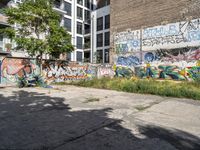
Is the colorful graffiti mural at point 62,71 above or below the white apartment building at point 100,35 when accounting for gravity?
below

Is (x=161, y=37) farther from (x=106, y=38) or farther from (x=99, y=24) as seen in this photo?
(x=99, y=24)

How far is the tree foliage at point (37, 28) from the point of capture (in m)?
14.4

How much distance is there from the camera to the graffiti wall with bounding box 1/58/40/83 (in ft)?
47.9

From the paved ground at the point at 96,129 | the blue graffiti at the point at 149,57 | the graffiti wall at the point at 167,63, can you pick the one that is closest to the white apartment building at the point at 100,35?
the graffiti wall at the point at 167,63

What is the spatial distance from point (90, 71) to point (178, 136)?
1757 cm

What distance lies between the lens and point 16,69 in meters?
15.3

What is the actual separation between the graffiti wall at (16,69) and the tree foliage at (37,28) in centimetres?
131

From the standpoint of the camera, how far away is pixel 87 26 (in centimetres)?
3925

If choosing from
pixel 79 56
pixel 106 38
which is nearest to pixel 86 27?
pixel 79 56

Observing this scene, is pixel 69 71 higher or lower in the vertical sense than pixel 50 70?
lower

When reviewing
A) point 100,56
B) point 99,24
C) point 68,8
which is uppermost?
point 68,8

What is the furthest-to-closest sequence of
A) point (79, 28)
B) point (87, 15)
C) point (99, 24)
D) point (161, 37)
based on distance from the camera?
point (87, 15), point (79, 28), point (99, 24), point (161, 37)

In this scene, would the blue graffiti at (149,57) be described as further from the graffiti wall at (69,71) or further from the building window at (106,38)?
the building window at (106,38)

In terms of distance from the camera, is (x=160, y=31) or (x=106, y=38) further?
(x=106, y=38)
